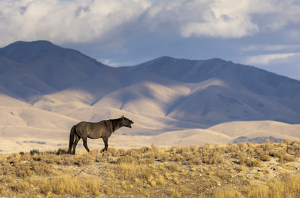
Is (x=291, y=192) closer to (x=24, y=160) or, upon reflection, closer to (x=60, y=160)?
(x=60, y=160)

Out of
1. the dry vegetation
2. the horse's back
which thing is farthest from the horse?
the dry vegetation

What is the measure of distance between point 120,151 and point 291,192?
397 inches

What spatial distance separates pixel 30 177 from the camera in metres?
18.9

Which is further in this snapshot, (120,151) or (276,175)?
(120,151)

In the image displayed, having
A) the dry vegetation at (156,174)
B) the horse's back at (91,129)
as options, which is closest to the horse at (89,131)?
the horse's back at (91,129)

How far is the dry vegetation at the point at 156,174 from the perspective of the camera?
17.5m

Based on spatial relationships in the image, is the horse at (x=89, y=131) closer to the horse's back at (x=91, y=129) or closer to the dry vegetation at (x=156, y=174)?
the horse's back at (x=91, y=129)

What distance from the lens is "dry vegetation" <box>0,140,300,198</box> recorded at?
57.4 ft

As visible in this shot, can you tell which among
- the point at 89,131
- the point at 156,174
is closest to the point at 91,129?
the point at 89,131

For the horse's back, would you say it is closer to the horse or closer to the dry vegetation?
the horse

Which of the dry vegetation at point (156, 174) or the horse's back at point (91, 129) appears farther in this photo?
the horse's back at point (91, 129)

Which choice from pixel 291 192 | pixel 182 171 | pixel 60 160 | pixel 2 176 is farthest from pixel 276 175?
pixel 2 176

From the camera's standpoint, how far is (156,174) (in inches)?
747

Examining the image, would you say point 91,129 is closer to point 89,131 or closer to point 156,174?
point 89,131
